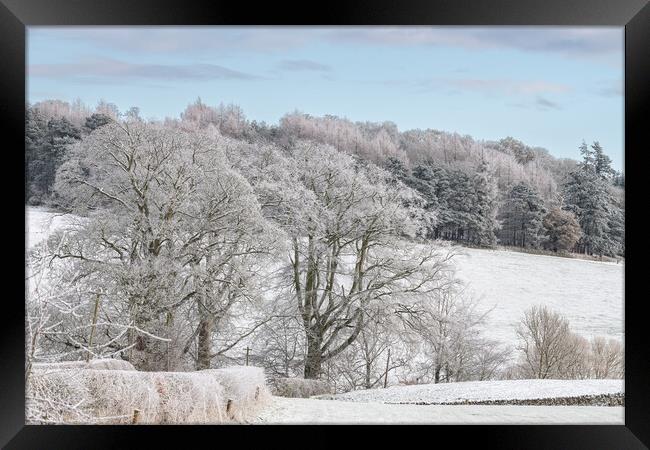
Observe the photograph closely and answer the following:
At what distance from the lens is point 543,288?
894cm

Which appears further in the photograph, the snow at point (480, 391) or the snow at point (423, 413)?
the snow at point (480, 391)

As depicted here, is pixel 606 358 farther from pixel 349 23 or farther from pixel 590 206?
pixel 349 23

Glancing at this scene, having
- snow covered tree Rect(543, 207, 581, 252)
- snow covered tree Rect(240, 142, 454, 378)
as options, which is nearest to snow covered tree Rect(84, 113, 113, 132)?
snow covered tree Rect(240, 142, 454, 378)

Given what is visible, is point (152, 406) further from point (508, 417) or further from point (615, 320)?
point (615, 320)

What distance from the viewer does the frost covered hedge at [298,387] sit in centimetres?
786

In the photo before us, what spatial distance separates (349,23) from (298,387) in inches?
192

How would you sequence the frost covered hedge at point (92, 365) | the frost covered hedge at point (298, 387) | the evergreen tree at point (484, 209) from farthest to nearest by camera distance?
the evergreen tree at point (484, 209), the frost covered hedge at point (298, 387), the frost covered hedge at point (92, 365)

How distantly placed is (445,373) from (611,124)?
3.67 metres

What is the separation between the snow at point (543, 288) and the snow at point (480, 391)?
813mm

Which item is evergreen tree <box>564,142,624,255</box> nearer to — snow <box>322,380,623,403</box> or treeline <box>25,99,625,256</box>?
treeline <box>25,99,625,256</box>

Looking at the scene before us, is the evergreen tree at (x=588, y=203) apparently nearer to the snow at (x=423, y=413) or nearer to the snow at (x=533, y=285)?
the snow at (x=533, y=285)

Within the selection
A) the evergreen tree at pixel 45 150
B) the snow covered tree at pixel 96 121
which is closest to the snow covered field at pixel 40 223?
the evergreen tree at pixel 45 150

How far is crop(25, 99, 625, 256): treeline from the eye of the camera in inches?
328
